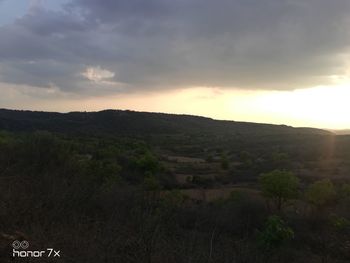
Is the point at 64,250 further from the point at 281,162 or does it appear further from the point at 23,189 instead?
the point at 281,162

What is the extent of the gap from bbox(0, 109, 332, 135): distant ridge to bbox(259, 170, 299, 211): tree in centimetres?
9368

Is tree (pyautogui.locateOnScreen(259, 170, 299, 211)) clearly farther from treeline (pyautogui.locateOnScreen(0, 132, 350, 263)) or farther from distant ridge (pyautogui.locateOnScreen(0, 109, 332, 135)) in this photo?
distant ridge (pyautogui.locateOnScreen(0, 109, 332, 135))

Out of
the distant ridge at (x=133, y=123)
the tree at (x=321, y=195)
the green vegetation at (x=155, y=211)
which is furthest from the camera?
the distant ridge at (x=133, y=123)

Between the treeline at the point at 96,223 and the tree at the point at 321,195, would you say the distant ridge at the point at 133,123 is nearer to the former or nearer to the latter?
the tree at the point at 321,195

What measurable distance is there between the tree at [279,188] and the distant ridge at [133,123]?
93.7 metres

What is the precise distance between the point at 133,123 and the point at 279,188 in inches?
4613

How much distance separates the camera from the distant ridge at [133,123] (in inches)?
5231

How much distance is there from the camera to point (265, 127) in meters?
171

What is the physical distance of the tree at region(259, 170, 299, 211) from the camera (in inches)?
1325

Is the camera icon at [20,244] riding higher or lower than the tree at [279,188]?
higher

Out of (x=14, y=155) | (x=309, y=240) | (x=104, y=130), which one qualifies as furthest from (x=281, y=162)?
(x=104, y=130)

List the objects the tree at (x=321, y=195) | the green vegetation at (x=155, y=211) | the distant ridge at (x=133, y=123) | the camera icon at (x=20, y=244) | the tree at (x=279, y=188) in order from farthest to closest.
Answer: the distant ridge at (x=133, y=123) → the tree at (x=279, y=188) → the tree at (x=321, y=195) → the green vegetation at (x=155, y=211) → the camera icon at (x=20, y=244)

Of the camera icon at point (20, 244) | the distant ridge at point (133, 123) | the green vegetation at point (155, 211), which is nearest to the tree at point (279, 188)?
the green vegetation at point (155, 211)

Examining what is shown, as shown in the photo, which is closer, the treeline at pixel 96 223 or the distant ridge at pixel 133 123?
the treeline at pixel 96 223
